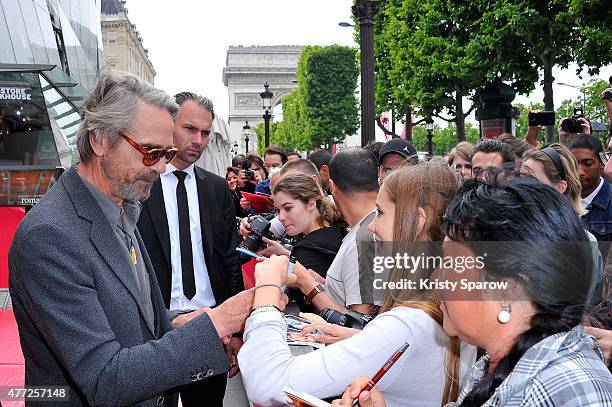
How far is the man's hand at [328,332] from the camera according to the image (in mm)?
2633

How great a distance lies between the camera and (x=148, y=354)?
2305 mm

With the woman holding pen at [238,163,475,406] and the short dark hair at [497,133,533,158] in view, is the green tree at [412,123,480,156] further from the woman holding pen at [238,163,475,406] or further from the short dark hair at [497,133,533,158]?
the woman holding pen at [238,163,475,406]

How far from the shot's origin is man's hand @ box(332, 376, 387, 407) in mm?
1978

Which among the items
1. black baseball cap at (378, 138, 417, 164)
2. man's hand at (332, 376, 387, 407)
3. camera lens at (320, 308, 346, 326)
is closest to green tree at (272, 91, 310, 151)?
black baseball cap at (378, 138, 417, 164)

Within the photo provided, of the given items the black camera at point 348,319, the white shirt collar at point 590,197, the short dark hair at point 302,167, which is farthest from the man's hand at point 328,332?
the short dark hair at point 302,167

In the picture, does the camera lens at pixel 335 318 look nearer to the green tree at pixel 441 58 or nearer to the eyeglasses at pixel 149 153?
the eyeglasses at pixel 149 153

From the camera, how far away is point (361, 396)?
1.98 m

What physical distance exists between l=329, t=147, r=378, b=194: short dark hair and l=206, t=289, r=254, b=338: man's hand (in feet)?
5.34

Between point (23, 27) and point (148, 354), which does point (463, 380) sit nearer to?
point (148, 354)

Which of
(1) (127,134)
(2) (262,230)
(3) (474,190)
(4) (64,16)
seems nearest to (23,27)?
(4) (64,16)

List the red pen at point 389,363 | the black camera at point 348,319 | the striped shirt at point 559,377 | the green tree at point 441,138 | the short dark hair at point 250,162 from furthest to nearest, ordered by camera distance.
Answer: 1. the green tree at point 441,138
2. the short dark hair at point 250,162
3. the black camera at point 348,319
4. the red pen at point 389,363
5. the striped shirt at point 559,377

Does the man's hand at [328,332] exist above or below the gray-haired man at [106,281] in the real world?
below

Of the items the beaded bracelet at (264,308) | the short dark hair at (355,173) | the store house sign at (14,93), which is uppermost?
the store house sign at (14,93)

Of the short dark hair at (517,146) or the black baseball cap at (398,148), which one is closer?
the short dark hair at (517,146)
